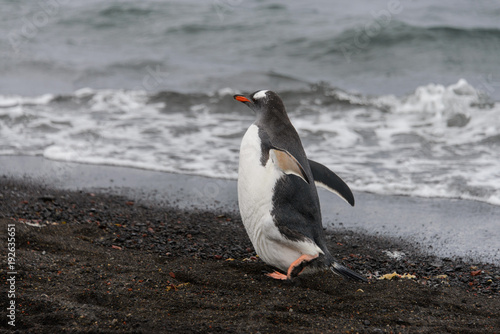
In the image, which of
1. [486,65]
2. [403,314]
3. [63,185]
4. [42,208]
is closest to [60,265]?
[42,208]

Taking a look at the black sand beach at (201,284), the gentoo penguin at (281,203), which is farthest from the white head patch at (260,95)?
the black sand beach at (201,284)

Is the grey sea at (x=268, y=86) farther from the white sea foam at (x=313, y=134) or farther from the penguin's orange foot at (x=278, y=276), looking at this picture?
the penguin's orange foot at (x=278, y=276)

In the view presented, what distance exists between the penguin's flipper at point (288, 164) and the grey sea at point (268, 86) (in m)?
1.92

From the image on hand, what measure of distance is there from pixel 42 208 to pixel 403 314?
3.40m

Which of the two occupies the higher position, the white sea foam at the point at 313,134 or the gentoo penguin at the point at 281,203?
the gentoo penguin at the point at 281,203

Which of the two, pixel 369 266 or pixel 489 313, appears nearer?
pixel 489 313

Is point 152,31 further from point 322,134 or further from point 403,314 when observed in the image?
point 403,314

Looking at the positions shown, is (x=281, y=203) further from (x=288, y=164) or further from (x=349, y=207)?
(x=349, y=207)

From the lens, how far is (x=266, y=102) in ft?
13.4

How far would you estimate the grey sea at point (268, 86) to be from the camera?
277 inches

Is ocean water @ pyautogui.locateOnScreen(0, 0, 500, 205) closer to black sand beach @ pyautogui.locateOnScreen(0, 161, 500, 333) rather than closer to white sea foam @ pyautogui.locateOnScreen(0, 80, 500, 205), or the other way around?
white sea foam @ pyautogui.locateOnScreen(0, 80, 500, 205)

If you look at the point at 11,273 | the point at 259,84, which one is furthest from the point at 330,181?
the point at 259,84

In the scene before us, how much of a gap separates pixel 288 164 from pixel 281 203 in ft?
1.01

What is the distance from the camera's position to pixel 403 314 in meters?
3.17
